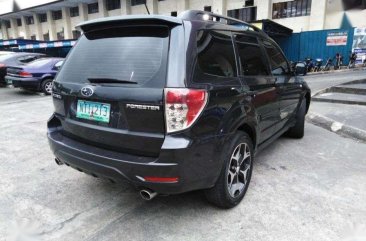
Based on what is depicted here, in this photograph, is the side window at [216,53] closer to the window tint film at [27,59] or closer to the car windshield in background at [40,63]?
the car windshield in background at [40,63]

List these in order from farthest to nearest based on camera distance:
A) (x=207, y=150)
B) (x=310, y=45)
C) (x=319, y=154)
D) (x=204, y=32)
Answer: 1. (x=310, y=45)
2. (x=319, y=154)
3. (x=204, y=32)
4. (x=207, y=150)

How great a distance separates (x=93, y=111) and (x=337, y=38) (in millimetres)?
20498

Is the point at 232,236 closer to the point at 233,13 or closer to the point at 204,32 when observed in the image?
the point at 204,32

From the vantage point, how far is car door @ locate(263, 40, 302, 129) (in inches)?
161

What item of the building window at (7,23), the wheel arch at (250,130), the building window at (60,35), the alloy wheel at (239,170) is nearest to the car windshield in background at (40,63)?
the wheel arch at (250,130)

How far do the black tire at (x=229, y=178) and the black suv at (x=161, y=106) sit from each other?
0.01 m

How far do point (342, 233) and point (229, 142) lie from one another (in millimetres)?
1250

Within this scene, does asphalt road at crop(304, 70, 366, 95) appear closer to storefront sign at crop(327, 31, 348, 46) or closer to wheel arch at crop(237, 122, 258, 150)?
storefront sign at crop(327, 31, 348, 46)

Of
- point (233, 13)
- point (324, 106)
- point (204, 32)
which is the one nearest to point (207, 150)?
point (204, 32)

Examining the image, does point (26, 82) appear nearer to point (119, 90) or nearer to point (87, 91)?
point (87, 91)

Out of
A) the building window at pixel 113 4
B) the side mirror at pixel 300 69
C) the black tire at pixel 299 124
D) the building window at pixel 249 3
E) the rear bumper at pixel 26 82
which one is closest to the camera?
the side mirror at pixel 300 69

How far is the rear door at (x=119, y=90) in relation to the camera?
2422 mm

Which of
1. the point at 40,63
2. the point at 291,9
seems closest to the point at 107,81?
the point at 40,63

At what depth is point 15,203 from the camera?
3.16 meters
